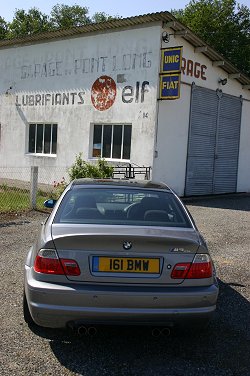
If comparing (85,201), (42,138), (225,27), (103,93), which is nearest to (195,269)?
(85,201)

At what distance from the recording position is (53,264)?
3.63m

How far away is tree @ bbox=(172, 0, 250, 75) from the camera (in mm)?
33594

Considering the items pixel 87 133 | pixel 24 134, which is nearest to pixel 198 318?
pixel 87 133

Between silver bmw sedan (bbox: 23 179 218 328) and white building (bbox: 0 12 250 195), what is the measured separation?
1077cm

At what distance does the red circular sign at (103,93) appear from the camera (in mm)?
15711

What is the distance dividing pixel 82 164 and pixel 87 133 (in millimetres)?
3174

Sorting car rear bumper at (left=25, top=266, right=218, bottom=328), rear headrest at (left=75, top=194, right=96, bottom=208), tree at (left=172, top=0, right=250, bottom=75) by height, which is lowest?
car rear bumper at (left=25, top=266, right=218, bottom=328)

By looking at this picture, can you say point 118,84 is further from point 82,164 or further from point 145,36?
point 82,164

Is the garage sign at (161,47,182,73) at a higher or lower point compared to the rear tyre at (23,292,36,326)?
higher

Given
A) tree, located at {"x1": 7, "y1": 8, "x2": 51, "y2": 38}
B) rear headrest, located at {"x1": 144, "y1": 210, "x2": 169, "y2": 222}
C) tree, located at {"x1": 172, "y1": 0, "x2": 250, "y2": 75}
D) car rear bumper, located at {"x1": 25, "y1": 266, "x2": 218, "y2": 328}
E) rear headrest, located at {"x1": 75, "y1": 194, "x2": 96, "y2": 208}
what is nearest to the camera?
car rear bumper, located at {"x1": 25, "y1": 266, "x2": 218, "y2": 328}

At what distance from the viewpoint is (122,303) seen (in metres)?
3.50

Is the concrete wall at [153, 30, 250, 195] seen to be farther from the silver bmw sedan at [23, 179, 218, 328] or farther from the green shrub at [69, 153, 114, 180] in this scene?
the silver bmw sedan at [23, 179, 218, 328]

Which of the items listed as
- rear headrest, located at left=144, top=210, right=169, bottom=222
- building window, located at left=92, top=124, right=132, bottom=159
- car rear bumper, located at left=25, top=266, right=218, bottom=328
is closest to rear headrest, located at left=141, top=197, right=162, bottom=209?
rear headrest, located at left=144, top=210, right=169, bottom=222

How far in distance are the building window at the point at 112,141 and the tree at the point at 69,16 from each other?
30908mm
